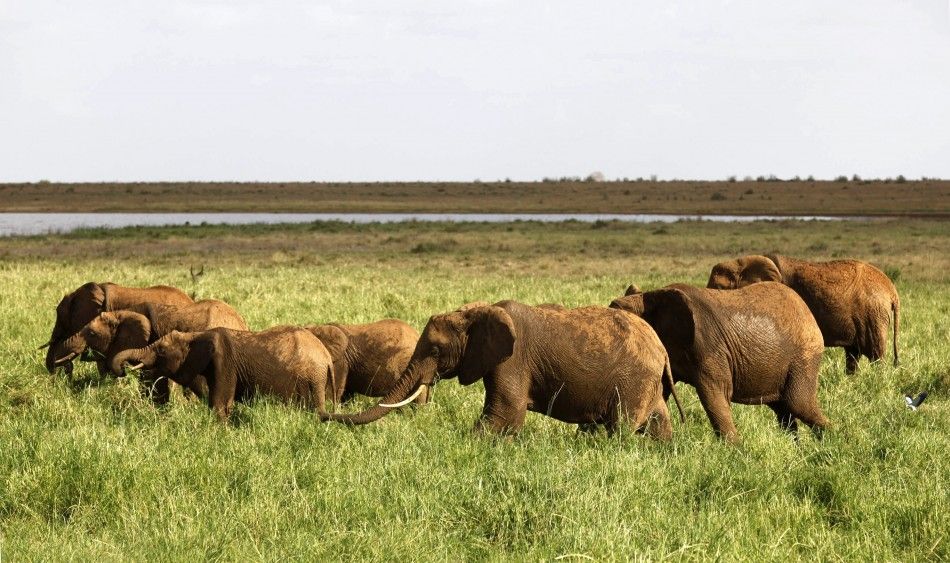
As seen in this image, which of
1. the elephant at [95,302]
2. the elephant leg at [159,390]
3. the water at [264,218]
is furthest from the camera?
the water at [264,218]

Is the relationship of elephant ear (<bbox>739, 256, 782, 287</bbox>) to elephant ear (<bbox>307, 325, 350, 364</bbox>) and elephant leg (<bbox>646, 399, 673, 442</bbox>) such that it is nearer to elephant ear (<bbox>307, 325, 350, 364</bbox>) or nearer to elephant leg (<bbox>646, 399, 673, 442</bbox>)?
elephant leg (<bbox>646, 399, 673, 442</bbox>)

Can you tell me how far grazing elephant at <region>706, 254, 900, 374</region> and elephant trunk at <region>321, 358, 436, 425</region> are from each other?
219 inches

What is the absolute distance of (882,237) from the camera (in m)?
40.2

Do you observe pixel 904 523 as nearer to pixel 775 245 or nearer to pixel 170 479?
pixel 170 479

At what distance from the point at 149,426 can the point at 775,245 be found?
104ft

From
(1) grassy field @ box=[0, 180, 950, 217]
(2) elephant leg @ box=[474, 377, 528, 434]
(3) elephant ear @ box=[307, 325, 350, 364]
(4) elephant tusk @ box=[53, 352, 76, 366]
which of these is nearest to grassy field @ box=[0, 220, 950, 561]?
(2) elephant leg @ box=[474, 377, 528, 434]

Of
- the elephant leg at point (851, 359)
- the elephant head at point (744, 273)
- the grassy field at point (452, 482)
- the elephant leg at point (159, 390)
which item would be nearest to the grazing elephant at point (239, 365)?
the grassy field at point (452, 482)

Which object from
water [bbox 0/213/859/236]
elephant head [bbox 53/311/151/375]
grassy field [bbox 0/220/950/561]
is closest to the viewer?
grassy field [bbox 0/220/950/561]

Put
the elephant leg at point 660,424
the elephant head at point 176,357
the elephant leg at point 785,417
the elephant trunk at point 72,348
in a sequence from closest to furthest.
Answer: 1. the elephant leg at point 660,424
2. the elephant leg at point 785,417
3. the elephant head at point 176,357
4. the elephant trunk at point 72,348

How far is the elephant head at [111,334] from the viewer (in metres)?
10.2

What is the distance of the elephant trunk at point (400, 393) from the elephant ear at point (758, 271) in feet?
18.5

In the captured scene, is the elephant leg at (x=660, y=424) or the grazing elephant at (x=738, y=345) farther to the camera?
the grazing elephant at (x=738, y=345)

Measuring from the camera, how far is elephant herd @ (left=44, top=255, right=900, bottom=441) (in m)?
7.87

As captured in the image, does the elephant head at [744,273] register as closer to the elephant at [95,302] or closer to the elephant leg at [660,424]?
the elephant leg at [660,424]
